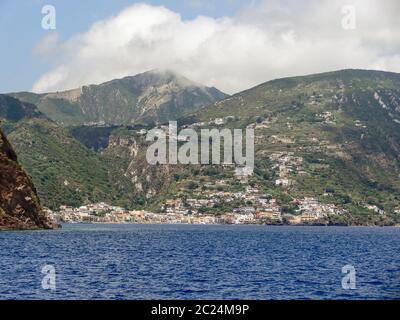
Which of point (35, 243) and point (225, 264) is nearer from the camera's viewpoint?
point (225, 264)

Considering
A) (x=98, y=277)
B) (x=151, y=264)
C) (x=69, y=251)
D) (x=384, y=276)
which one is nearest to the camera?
(x=98, y=277)
